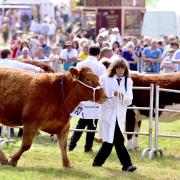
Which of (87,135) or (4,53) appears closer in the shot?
A: (87,135)

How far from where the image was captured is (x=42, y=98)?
38.6ft

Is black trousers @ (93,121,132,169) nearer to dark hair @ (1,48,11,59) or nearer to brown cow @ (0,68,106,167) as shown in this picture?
brown cow @ (0,68,106,167)

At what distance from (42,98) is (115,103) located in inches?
42.7

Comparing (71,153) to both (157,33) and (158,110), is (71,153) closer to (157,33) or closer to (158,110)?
(158,110)

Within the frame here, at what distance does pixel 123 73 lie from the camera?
11727 mm

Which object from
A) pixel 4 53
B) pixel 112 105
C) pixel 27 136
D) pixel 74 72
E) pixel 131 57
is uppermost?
pixel 74 72

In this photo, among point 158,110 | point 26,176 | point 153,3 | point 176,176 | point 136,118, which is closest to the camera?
point 26,176

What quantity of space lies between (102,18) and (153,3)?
8.24 metres

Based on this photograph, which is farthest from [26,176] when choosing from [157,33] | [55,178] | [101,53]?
[157,33]

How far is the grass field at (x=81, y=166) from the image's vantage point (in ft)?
37.2

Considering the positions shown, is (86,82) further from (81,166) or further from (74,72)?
(81,166)

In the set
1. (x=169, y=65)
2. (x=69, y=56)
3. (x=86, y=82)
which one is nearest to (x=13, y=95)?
(x=86, y=82)

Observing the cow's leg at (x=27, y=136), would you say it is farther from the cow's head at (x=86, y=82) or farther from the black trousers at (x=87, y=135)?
the black trousers at (x=87, y=135)

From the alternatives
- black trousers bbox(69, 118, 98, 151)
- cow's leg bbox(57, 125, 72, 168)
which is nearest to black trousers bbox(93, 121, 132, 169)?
cow's leg bbox(57, 125, 72, 168)
